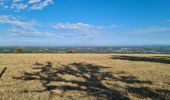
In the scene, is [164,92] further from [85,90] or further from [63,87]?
[63,87]

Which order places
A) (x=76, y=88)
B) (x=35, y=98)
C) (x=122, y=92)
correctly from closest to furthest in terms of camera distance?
(x=35, y=98) < (x=122, y=92) < (x=76, y=88)

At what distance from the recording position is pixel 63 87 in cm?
1148

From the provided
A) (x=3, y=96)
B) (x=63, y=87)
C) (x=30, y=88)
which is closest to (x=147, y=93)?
(x=63, y=87)

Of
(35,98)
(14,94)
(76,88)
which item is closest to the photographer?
(35,98)

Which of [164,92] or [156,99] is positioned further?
[164,92]

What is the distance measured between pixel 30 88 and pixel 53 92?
5.26 feet

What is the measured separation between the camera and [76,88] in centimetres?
1123

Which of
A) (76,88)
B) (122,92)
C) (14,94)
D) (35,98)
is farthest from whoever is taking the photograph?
(76,88)

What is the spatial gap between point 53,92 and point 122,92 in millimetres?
3498

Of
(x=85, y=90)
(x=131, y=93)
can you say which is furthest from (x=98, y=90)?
(x=131, y=93)

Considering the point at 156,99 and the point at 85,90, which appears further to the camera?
the point at 85,90

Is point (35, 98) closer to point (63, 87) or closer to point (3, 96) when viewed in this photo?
point (3, 96)

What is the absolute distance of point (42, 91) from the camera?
10.4 metres

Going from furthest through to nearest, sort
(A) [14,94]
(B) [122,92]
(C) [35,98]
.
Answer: (B) [122,92], (A) [14,94], (C) [35,98]
